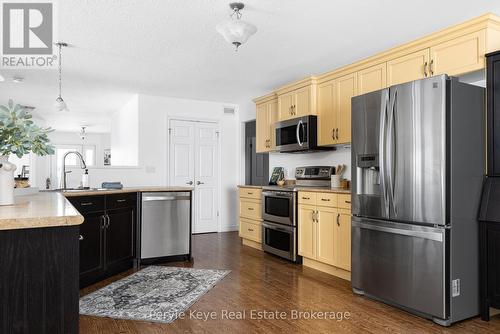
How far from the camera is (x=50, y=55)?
3.91 meters

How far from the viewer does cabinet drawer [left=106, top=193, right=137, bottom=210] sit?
12.1 ft

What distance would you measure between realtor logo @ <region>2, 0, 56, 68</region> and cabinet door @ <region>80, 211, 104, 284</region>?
1.74m

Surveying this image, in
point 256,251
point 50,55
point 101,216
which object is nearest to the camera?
point 101,216

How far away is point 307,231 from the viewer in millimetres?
4070

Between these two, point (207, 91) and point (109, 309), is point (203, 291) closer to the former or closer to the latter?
point (109, 309)

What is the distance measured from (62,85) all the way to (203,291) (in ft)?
13.2

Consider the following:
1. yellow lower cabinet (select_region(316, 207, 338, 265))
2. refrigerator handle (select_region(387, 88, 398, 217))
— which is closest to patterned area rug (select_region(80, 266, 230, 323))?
yellow lower cabinet (select_region(316, 207, 338, 265))

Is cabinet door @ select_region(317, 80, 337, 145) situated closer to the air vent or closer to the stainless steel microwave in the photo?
the stainless steel microwave

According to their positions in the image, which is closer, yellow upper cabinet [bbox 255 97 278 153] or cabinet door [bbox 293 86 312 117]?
cabinet door [bbox 293 86 312 117]

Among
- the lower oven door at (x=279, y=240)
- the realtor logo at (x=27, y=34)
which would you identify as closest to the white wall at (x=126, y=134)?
the realtor logo at (x=27, y=34)

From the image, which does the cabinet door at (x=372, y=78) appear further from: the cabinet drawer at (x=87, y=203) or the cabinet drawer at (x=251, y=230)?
Result: the cabinet drawer at (x=87, y=203)

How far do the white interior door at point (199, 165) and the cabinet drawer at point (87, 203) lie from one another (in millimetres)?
2621

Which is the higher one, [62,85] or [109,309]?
[62,85]

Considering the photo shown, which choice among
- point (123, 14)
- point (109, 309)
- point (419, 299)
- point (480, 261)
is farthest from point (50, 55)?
point (480, 261)
